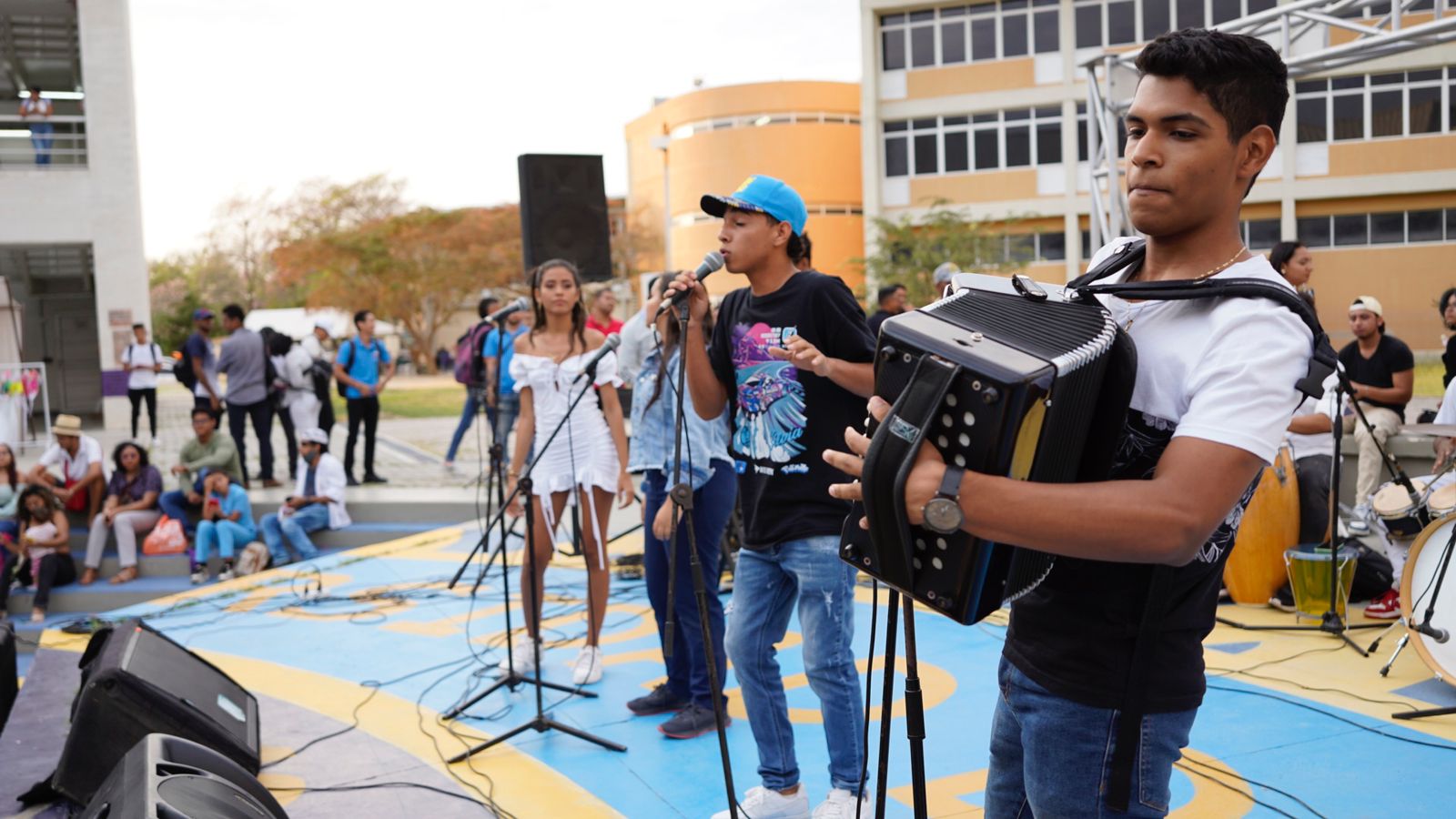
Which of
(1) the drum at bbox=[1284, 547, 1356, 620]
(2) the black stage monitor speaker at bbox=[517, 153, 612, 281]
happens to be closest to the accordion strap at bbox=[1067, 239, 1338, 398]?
(1) the drum at bbox=[1284, 547, 1356, 620]

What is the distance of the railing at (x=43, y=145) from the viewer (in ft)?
62.5

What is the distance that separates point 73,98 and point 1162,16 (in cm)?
2686

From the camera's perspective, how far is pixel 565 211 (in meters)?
8.88

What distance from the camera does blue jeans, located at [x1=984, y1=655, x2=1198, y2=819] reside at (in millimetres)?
1725

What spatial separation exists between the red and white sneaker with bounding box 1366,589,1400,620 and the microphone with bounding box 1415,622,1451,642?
159 centimetres

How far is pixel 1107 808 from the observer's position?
1739mm

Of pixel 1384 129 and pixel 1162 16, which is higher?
pixel 1162 16

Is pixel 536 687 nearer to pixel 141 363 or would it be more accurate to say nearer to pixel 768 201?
pixel 768 201

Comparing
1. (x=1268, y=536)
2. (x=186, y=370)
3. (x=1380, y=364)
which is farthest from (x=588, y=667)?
(x=186, y=370)

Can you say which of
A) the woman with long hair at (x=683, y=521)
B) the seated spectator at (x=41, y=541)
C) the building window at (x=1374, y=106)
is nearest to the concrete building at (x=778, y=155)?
the building window at (x=1374, y=106)

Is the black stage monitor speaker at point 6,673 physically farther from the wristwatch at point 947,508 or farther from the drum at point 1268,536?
the drum at point 1268,536

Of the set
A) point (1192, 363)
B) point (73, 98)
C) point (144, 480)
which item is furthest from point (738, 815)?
point (73, 98)

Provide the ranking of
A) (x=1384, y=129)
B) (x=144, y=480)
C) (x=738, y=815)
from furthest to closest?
(x=1384, y=129), (x=144, y=480), (x=738, y=815)

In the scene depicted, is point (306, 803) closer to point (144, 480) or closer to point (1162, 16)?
point (144, 480)
